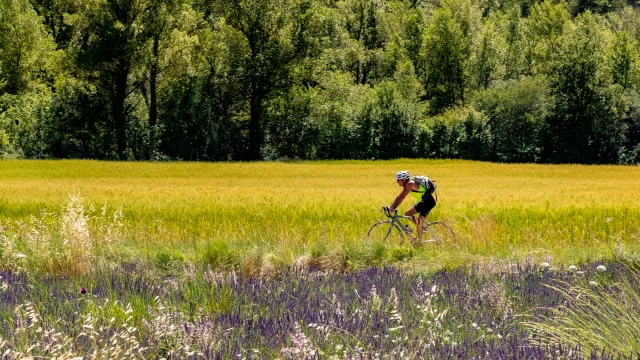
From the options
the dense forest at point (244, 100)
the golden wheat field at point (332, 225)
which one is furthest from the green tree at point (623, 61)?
the golden wheat field at point (332, 225)

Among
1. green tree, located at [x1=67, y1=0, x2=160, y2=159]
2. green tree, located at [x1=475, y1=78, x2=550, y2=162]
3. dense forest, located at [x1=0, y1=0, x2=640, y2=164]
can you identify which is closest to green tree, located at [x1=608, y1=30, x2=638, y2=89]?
dense forest, located at [x1=0, y1=0, x2=640, y2=164]

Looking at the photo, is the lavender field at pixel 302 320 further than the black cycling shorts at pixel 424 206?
No

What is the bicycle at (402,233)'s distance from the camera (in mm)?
11094

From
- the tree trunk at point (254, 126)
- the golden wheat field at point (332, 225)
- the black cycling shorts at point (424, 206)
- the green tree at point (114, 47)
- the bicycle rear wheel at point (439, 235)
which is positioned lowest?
the golden wheat field at point (332, 225)

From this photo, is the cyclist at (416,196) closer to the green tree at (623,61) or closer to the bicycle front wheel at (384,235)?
the bicycle front wheel at (384,235)

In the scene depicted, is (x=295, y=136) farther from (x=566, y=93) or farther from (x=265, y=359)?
(x=265, y=359)

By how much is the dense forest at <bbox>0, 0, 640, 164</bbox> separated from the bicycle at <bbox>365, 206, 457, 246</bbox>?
1594 inches

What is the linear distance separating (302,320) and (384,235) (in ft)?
26.2

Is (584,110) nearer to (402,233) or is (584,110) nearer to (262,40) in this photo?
(262,40)

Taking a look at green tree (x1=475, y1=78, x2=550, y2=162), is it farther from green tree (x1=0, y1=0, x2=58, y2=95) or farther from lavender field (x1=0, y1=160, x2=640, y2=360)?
green tree (x1=0, y1=0, x2=58, y2=95)

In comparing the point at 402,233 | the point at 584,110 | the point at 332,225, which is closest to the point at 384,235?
the point at 402,233

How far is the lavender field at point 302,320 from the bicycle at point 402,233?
2873mm

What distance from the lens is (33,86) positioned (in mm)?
58281

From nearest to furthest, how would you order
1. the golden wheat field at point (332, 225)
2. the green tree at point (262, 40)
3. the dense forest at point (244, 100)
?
the golden wheat field at point (332, 225) → the dense forest at point (244, 100) → the green tree at point (262, 40)
